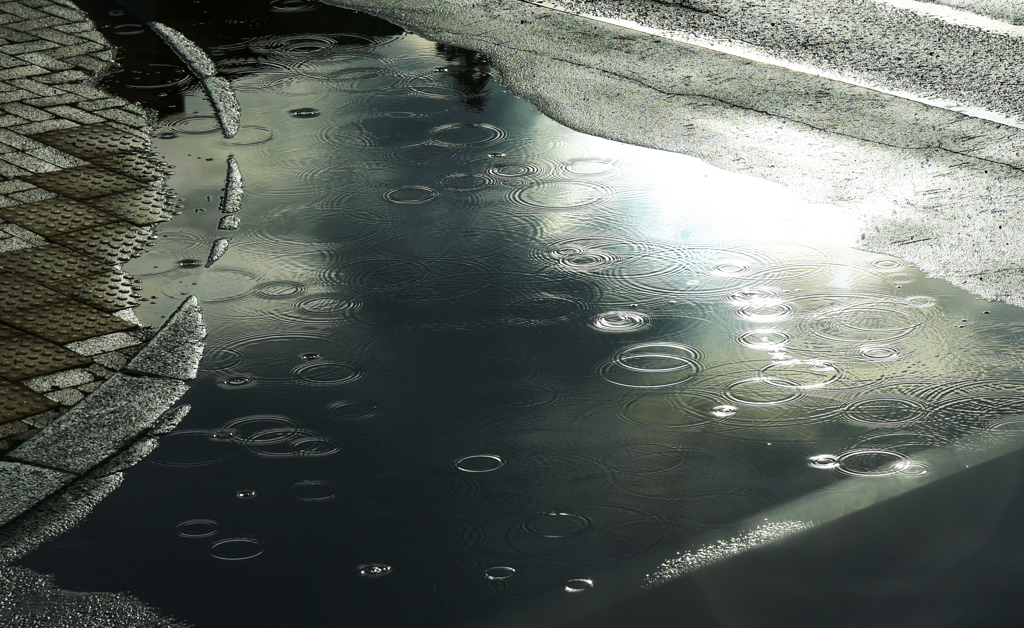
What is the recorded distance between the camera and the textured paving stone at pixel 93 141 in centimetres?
552

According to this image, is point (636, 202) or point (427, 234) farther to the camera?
point (636, 202)

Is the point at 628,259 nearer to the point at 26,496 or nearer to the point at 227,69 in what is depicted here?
the point at 26,496

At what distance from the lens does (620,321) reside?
4137mm

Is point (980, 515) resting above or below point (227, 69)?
below

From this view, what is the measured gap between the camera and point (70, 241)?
4.61 m

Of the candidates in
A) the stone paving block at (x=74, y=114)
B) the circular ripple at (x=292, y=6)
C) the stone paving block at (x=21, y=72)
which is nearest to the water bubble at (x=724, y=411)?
the stone paving block at (x=74, y=114)

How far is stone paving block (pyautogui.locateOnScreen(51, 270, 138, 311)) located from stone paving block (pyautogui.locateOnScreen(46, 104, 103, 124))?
1.94 meters

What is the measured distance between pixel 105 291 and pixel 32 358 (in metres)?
0.55

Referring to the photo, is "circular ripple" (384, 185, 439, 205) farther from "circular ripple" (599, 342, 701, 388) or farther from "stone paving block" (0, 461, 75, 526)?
"stone paving block" (0, 461, 75, 526)

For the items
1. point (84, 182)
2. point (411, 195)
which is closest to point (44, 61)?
point (84, 182)

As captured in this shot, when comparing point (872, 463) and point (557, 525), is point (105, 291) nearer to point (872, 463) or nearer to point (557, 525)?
point (557, 525)

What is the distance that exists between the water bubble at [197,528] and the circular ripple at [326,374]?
78cm

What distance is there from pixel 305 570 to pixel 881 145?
4225 millimetres

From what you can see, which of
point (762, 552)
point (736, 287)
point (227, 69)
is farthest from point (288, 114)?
point (762, 552)
